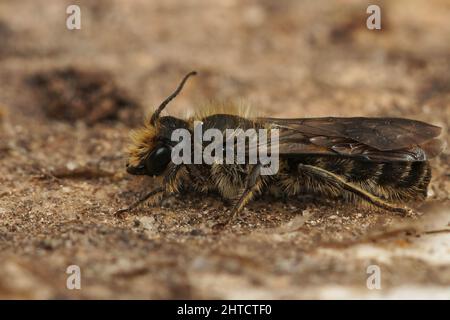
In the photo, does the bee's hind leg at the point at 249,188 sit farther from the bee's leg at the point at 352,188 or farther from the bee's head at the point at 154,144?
the bee's head at the point at 154,144

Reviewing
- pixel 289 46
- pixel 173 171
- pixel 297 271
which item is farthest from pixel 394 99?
pixel 297 271

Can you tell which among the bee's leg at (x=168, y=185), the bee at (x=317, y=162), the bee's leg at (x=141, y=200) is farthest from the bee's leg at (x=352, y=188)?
the bee's leg at (x=141, y=200)

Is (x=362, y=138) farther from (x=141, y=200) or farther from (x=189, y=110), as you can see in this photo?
(x=141, y=200)

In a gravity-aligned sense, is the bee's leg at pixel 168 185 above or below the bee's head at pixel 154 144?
below

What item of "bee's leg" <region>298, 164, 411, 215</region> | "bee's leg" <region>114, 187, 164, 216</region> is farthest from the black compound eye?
"bee's leg" <region>298, 164, 411, 215</region>

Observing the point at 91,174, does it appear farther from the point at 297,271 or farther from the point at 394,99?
the point at 394,99

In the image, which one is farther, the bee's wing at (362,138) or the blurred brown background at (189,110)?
the bee's wing at (362,138)

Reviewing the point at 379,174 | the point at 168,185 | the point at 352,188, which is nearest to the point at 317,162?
the point at 352,188

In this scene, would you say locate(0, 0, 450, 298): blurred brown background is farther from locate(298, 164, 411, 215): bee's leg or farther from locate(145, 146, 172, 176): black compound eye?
locate(145, 146, 172, 176): black compound eye
